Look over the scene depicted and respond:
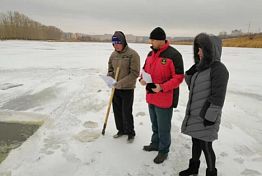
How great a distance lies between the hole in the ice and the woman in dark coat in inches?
97.3

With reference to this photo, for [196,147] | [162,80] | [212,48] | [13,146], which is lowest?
[13,146]

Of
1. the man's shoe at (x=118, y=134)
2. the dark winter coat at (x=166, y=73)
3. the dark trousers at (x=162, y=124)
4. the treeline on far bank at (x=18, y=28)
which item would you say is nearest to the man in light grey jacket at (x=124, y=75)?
the man's shoe at (x=118, y=134)

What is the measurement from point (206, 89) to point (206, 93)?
0.14 ft

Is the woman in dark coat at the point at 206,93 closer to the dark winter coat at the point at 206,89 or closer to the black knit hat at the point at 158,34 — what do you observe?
the dark winter coat at the point at 206,89

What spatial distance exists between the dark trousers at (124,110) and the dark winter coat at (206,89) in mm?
1035

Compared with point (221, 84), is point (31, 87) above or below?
below

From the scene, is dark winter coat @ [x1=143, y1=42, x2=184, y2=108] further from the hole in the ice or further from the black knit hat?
the hole in the ice

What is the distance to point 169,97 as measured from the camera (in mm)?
2594

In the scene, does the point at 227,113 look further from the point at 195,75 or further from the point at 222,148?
the point at 195,75

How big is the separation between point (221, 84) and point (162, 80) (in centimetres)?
74

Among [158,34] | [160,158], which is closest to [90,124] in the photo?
[160,158]

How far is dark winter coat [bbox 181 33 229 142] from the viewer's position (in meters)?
2.04

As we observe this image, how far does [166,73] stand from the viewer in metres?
2.53

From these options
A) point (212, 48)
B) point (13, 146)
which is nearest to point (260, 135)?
point (212, 48)
